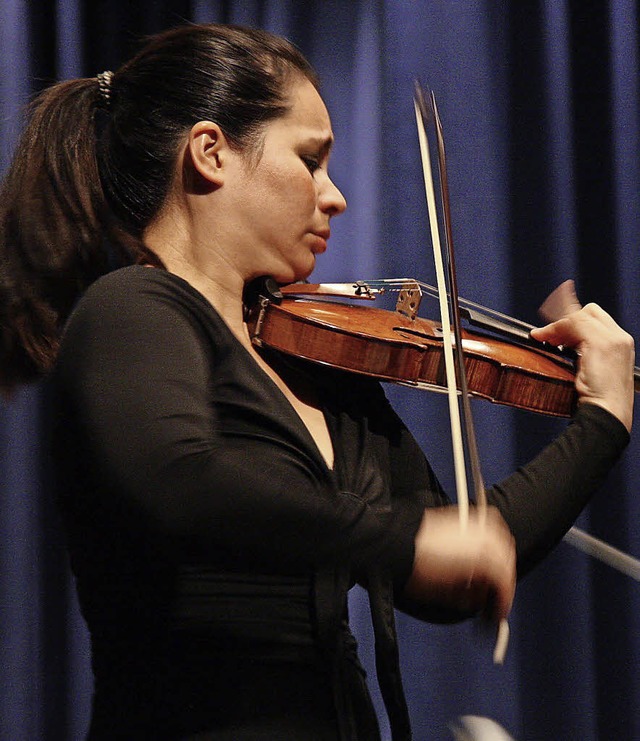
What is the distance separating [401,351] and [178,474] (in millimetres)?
341

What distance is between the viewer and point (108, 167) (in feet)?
3.01

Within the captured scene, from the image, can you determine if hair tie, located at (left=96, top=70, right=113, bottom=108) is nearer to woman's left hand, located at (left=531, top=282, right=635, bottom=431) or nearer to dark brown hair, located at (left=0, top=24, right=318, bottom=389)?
dark brown hair, located at (left=0, top=24, right=318, bottom=389)

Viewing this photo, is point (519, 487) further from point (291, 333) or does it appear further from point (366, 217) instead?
point (366, 217)

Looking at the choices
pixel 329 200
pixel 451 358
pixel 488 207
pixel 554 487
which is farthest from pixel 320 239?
pixel 488 207

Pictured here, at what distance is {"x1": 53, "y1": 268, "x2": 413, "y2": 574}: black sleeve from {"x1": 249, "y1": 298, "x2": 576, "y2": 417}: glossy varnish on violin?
21 centimetres

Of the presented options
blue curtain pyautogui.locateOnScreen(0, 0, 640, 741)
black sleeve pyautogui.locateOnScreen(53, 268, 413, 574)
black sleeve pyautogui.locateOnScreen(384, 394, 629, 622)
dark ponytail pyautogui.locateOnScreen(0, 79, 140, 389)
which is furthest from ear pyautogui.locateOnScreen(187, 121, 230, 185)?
blue curtain pyautogui.locateOnScreen(0, 0, 640, 741)

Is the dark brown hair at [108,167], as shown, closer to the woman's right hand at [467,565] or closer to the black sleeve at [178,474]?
the black sleeve at [178,474]

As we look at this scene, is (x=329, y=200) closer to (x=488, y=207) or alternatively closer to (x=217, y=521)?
(x=217, y=521)

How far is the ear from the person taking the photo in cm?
85

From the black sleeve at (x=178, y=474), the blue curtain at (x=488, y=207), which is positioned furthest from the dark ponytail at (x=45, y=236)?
the blue curtain at (x=488, y=207)

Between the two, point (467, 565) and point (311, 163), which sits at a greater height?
point (311, 163)

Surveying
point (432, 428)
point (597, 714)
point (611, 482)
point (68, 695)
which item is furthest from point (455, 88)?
point (68, 695)

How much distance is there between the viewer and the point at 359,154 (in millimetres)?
1620

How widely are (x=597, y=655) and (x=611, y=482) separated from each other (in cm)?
27
